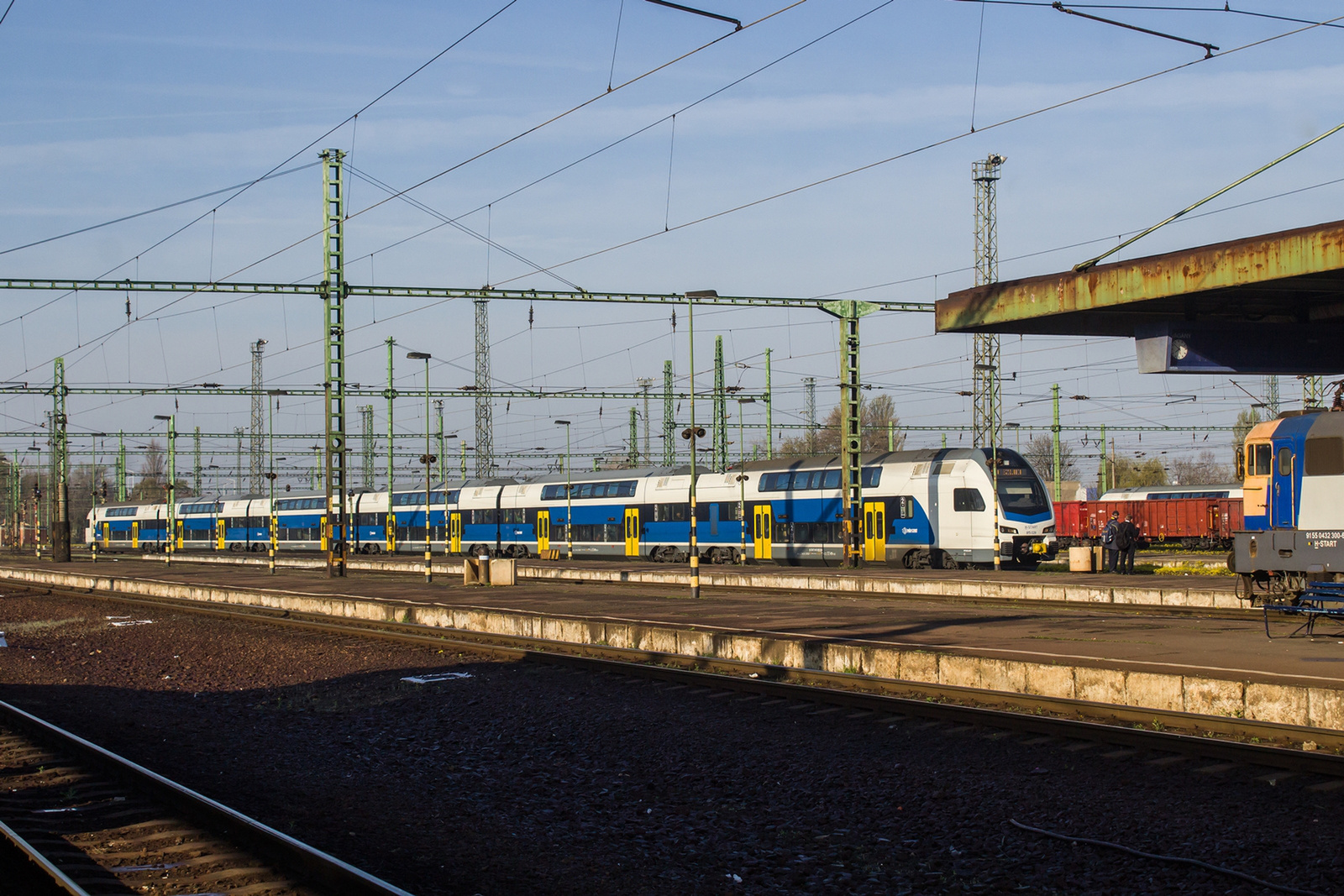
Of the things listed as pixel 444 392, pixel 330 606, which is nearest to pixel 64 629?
pixel 330 606

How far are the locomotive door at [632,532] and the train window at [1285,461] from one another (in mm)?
30031

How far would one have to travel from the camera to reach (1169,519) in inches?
2281

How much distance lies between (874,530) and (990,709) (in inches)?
1061

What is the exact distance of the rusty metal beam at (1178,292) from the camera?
1630 centimetres

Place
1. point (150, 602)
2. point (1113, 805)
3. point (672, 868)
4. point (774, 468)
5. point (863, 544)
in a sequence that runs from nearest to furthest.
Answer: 1. point (672, 868)
2. point (1113, 805)
3. point (150, 602)
4. point (863, 544)
5. point (774, 468)

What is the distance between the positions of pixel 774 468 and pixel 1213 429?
41.0 m

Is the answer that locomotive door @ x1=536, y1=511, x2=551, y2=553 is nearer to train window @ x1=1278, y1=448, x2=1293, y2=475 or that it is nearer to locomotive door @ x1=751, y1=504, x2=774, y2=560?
locomotive door @ x1=751, y1=504, x2=774, y2=560

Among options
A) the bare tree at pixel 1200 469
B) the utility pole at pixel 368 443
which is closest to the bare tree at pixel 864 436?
the utility pole at pixel 368 443

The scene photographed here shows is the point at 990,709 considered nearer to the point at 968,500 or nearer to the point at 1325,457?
the point at 1325,457

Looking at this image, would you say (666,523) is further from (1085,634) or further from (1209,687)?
(1209,687)

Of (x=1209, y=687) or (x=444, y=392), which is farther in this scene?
(x=444, y=392)

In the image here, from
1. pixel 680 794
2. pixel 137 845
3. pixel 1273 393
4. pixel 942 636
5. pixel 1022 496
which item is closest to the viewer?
pixel 137 845

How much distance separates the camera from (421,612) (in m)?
23.3

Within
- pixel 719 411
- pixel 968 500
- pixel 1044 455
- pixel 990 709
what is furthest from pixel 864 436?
pixel 990 709
